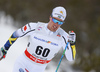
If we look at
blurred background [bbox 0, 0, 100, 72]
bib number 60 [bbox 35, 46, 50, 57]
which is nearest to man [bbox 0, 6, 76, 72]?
bib number 60 [bbox 35, 46, 50, 57]

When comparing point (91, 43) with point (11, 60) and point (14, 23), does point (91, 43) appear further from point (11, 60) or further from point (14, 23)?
point (11, 60)

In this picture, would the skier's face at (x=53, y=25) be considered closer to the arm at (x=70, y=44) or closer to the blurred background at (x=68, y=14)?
the arm at (x=70, y=44)

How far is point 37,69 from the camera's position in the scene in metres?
3.97

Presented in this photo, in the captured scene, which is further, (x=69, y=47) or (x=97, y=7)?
(x=97, y=7)

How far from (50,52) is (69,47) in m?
0.38

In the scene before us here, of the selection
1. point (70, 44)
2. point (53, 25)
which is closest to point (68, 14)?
point (70, 44)

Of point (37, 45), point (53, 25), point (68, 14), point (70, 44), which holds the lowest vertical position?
point (68, 14)

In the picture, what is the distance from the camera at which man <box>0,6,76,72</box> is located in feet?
12.5

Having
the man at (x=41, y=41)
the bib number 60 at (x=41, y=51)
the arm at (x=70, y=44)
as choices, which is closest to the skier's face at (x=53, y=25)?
the man at (x=41, y=41)

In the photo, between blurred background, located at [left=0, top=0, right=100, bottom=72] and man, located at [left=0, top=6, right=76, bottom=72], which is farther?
blurred background, located at [left=0, top=0, right=100, bottom=72]

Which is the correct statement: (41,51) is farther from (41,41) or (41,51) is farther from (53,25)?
(53,25)

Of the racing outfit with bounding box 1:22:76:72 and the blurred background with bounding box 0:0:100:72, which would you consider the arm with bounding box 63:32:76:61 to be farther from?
the blurred background with bounding box 0:0:100:72

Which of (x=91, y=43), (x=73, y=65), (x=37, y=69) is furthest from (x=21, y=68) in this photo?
(x=91, y=43)

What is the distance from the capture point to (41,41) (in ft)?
12.6
